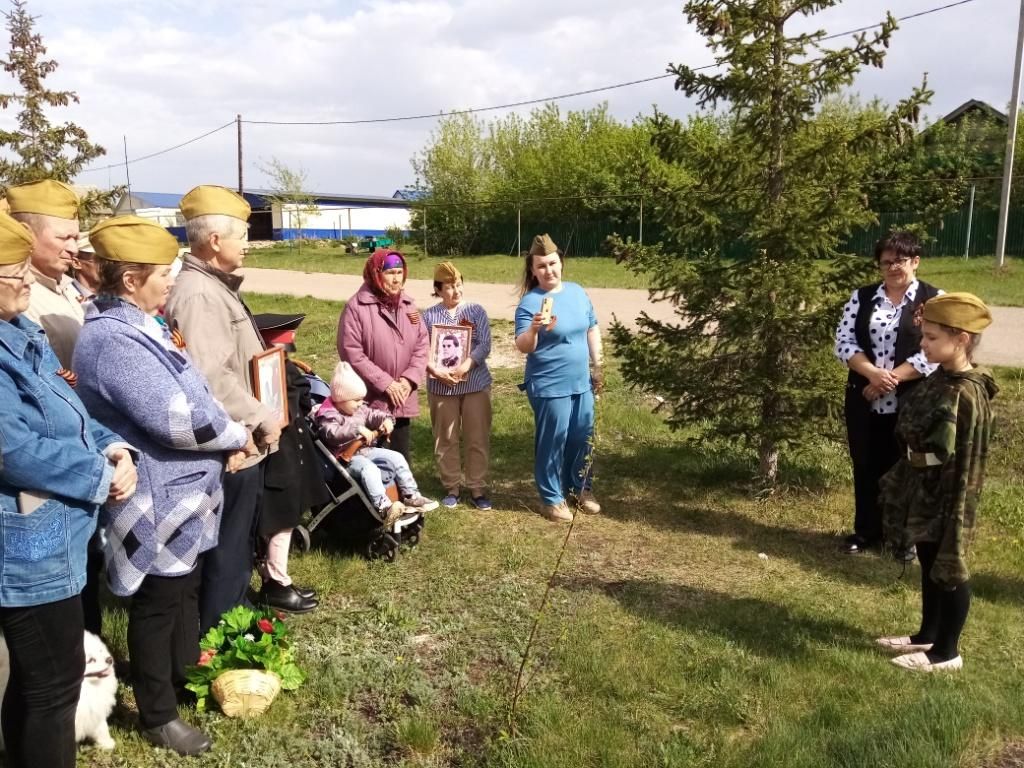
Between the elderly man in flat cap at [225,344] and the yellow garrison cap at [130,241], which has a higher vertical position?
the yellow garrison cap at [130,241]

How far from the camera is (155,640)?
3205mm

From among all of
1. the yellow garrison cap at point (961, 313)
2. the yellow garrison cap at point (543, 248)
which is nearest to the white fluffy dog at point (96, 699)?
the yellow garrison cap at point (543, 248)

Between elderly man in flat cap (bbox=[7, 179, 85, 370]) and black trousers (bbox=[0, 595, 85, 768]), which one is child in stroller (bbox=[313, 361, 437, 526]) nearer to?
elderly man in flat cap (bbox=[7, 179, 85, 370])

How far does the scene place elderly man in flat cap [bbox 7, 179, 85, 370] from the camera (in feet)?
11.7

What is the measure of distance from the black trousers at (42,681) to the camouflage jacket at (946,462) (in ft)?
11.5

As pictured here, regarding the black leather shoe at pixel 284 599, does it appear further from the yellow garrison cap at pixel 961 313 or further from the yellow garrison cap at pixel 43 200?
the yellow garrison cap at pixel 961 313

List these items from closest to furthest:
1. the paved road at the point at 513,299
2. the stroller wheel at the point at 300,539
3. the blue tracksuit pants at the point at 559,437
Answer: the stroller wheel at the point at 300,539 → the blue tracksuit pants at the point at 559,437 → the paved road at the point at 513,299

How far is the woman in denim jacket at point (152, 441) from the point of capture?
2.92m

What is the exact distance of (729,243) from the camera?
6.29 meters

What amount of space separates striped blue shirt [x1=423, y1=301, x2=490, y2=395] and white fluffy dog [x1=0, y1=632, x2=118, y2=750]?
11.1 feet

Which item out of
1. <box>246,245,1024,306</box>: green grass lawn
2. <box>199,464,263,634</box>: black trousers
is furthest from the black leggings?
<box>246,245,1024,306</box>: green grass lawn

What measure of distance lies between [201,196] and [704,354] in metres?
3.99

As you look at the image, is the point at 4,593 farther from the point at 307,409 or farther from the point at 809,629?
the point at 809,629

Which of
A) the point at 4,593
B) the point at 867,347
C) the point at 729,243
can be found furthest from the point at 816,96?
the point at 4,593
